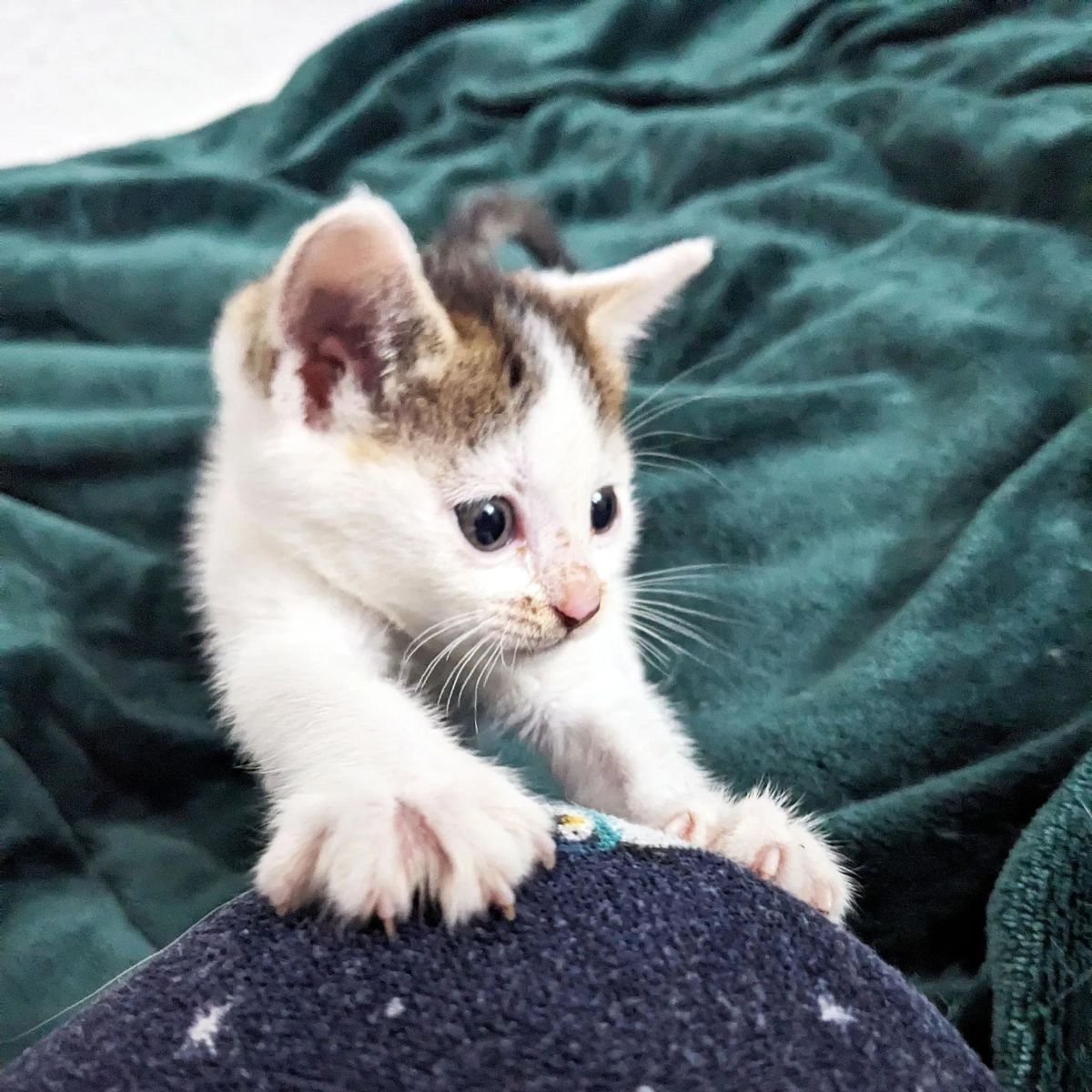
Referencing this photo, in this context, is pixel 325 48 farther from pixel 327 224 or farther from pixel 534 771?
pixel 534 771

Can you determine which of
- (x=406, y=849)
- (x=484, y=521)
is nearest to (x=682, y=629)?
(x=484, y=521)

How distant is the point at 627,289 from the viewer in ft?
3.32

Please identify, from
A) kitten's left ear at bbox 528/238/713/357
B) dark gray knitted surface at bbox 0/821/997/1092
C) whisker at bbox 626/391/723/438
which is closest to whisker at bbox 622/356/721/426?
whisker at bbox 626/391/723/438

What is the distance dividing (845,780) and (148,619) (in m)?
0.77

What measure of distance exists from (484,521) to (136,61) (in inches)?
55.3

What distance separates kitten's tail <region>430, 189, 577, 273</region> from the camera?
1.26m

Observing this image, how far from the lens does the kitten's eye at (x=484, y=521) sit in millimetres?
821

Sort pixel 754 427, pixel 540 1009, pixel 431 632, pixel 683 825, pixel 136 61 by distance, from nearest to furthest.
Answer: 1. pixel 540 1009
2. pixel 683 825
3. pixel 431 632
4. pixel 754 427
5. pixel 136 61

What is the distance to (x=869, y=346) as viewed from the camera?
1.21 meters

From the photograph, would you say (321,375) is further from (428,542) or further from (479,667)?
(479,667)

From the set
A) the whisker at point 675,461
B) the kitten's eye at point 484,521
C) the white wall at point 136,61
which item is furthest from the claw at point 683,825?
the white wall at point 136,61

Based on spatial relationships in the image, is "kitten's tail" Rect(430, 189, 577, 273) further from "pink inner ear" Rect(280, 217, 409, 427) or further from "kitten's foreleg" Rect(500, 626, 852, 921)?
"kitten's foreleg" Rect(500, 626, 852, 921)

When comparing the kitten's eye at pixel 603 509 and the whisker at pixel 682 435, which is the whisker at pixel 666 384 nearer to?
the whisker at pixel 682 435

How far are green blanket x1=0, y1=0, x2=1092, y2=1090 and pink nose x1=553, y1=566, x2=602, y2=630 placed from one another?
274 millimetres
